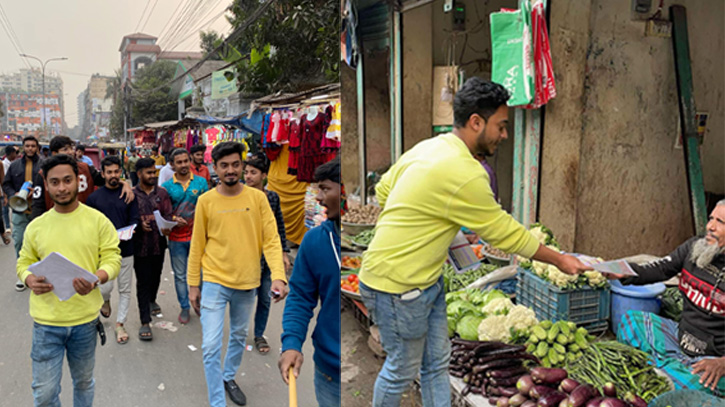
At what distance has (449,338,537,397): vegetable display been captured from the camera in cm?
224

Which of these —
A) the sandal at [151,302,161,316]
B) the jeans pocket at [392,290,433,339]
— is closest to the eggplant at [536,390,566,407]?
the jeans pocket at [392,290,433,339]

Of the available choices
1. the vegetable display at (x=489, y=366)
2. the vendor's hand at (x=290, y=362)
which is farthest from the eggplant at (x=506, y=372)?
the vendor's hand at (x=290, y=362)

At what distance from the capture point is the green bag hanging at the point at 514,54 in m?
2.95

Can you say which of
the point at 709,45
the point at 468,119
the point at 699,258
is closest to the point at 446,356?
the point at 468,119

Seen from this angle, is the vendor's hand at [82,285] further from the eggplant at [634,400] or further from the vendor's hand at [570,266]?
the eggplant at [634,400]

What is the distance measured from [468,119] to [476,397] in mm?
1376

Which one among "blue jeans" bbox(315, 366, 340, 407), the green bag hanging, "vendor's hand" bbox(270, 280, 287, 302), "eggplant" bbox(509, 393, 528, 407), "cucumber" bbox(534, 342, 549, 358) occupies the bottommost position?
"eggplant" bbox(509, 393, 528, 407)

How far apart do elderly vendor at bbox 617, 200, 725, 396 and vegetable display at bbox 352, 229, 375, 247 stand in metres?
1.36

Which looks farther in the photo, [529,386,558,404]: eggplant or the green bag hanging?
the green bag hanging

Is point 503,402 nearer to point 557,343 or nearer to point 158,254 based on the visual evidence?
point 557,343

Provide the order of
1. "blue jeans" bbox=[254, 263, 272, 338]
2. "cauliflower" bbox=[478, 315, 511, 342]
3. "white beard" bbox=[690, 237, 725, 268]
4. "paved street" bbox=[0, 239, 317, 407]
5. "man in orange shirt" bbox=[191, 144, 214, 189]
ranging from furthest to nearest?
"man in orange shirt" bbox=[191, 144, 214, 189], "blue jeans" bbox=[254, 263, 272, 338], "cauliflower" bbox=[478, 315, 511, 342], "white beard" bbox=[690, 237, 725, 268], "paved street" bbox=[0, 239, 317, 407]

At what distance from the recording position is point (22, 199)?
1681mm

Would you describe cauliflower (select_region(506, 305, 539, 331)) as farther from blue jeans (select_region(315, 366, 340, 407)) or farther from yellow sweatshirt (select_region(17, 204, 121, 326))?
yellow sweatshirt (select_region(17, 204, 121, 326))

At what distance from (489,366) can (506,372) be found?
0.08 m
